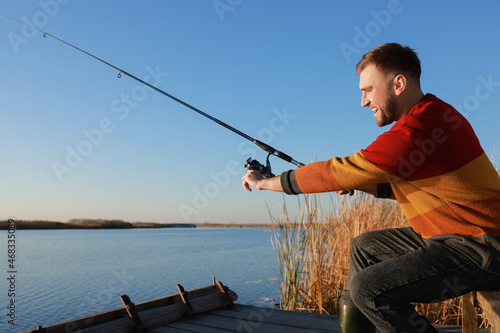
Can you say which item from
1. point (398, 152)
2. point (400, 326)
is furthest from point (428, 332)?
point (398, 152)

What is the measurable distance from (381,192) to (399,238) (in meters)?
0.26

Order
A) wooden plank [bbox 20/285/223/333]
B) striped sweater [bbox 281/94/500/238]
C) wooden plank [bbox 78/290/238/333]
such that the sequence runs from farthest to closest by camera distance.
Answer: wooden plank [bbox 78/290/238/333]
wooden plank [bbox 20/285/223/333]
striped sweater [bbox 281/94/500/238]

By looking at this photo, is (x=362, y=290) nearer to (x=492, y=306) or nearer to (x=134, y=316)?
(x=492, y=306)

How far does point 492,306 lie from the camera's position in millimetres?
1506

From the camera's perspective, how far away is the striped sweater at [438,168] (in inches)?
61.1

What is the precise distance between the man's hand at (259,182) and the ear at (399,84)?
24.3 inches

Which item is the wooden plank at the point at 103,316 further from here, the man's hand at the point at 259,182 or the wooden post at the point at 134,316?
the man's hand at the point at 259,182

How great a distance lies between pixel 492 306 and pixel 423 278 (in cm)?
24

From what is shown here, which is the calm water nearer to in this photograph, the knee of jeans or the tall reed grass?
the tall reed grass

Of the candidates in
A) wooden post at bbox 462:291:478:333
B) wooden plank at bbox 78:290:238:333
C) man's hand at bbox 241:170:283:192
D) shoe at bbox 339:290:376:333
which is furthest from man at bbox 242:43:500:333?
Result: wooden plank at bbox 78:290:238:333

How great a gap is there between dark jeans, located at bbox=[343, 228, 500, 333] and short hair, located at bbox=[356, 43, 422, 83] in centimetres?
70

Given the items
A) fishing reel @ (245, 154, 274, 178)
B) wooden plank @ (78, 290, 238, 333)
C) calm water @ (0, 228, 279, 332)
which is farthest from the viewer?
calm water @ (0, 228, 279, 332)

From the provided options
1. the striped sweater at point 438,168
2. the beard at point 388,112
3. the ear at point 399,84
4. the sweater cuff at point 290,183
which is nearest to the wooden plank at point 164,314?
the sweater cuff at point 290,183

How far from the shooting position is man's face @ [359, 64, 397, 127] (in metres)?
1.79
